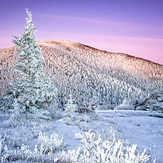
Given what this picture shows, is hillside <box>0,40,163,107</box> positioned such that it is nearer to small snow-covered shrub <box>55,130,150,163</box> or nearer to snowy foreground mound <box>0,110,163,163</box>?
snowy foreground mound <box>0,110,163,163</box>

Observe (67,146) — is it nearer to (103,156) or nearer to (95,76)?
(103,156)

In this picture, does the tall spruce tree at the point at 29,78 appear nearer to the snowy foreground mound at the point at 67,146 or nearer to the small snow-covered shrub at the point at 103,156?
the snowy foreground mound at the point at 67,146

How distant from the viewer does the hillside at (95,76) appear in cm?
5153

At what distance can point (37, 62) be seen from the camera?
10.7 meters

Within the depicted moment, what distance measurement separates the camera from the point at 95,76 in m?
67.4

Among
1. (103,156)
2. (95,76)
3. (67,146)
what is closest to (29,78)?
(67,146)

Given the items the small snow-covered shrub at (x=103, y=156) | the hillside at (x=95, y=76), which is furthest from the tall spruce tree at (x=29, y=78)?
the hillside at (x=95, y=76)

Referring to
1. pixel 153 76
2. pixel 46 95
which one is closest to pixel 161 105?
pixel 46 95

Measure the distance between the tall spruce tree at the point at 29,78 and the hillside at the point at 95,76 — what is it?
71.9 feet

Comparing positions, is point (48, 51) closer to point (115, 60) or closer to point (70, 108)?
point (115, 60)

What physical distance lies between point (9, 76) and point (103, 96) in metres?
33.9

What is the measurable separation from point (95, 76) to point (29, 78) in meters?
57.7

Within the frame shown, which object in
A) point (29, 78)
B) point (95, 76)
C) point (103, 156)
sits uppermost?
point (95, 76)

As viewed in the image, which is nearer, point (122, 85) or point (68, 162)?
point (68, 162)
